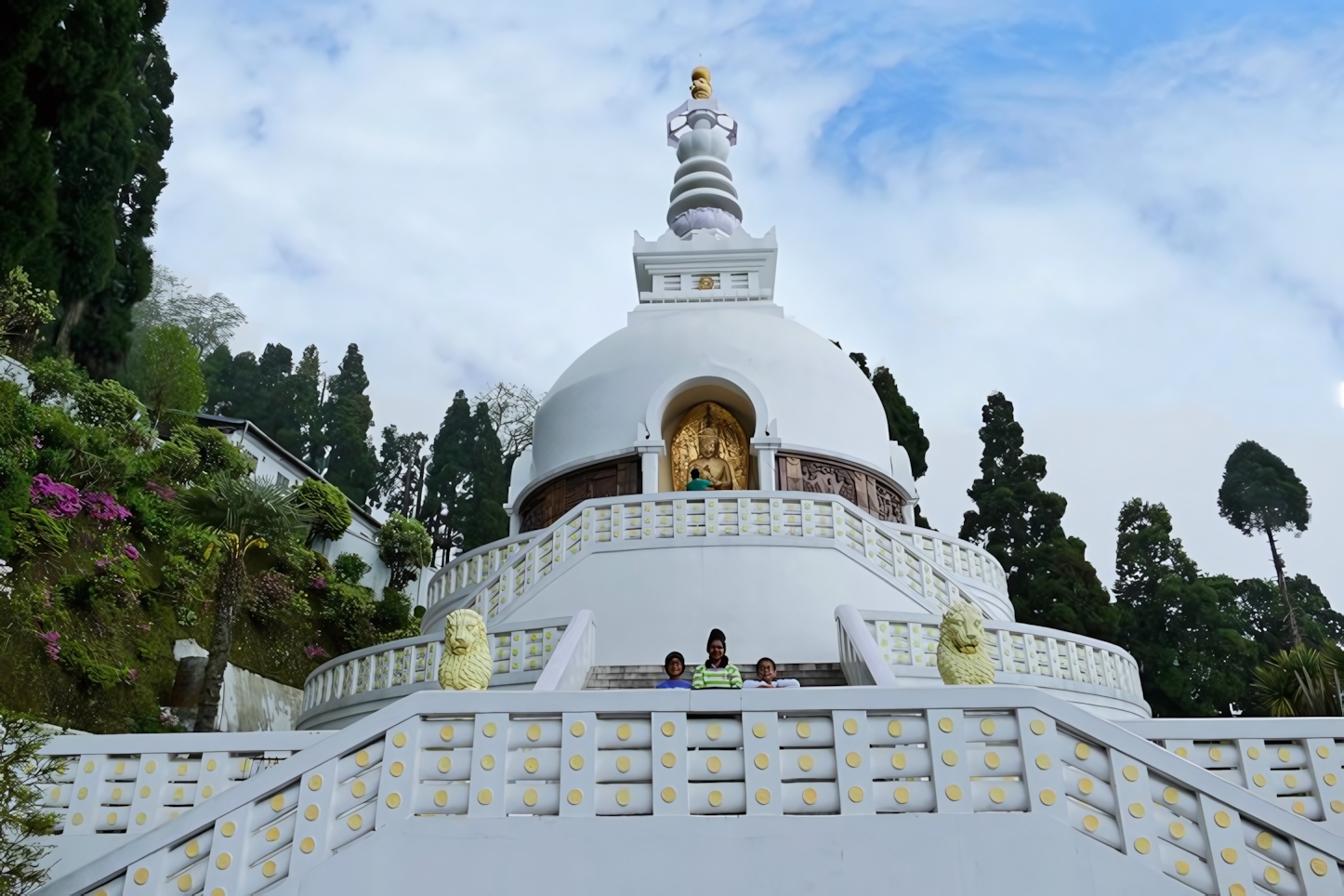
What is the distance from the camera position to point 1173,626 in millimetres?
28453

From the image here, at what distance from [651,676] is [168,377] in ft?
74.3

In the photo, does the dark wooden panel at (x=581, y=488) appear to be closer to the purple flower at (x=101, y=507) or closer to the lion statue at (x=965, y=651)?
the purple flower at (x=101, y=507)

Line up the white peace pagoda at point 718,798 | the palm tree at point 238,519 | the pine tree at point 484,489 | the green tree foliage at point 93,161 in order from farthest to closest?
the pine tree at point 484,489 → the green tree foliage at point 93,161 → the palm tree at point 238,519 → the white peace pagoda at point 718,798

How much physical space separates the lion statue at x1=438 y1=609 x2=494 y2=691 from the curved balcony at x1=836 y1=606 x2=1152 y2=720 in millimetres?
3886

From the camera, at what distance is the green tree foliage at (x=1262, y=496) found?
3584 cm

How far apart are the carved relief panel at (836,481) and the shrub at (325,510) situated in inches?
654

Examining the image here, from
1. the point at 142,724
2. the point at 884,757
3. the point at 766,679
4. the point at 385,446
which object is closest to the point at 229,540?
the point at 142,724

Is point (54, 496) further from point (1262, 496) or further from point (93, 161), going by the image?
point (1262, 496)

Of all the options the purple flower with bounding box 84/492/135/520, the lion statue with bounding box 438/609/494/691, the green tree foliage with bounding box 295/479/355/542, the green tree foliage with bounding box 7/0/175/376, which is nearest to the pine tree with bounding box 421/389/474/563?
the green tree foliage with bounding box 295/479/355/542

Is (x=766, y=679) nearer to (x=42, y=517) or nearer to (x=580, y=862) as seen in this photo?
(x=580, y=862)

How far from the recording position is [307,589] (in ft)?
83.4

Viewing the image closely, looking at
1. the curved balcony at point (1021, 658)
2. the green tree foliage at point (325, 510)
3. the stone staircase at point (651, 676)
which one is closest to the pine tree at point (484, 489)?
the green tree foliage at point (325, 510)

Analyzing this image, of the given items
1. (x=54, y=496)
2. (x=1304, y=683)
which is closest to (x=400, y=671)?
(x=54, y=496)

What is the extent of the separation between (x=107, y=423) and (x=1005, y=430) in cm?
2668
